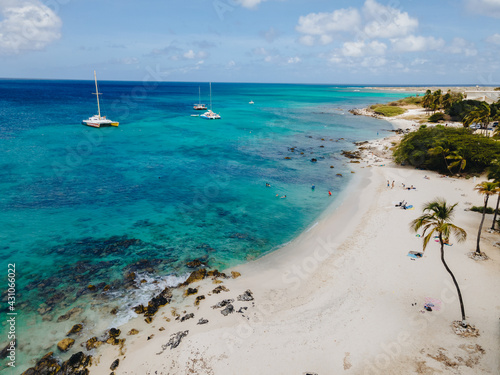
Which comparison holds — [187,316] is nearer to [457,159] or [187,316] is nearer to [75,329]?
[75,329]

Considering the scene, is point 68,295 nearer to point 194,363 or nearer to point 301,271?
point 194,363

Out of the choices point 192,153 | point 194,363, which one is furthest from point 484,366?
point 192,153

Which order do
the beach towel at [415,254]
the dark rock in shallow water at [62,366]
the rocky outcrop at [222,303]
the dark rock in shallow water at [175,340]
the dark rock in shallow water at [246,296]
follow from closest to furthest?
the dark rock in shallow water at [62,366] → the dark rock in shallow water at [175,340] → the rocky outcrop at [222,303] → the dark rock in shallow water at [246,296] → the beach towel at [415,254]

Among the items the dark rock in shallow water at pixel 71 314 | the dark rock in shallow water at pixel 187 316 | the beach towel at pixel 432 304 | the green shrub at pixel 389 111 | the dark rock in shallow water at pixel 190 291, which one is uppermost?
the green shrub at pixel 389 111

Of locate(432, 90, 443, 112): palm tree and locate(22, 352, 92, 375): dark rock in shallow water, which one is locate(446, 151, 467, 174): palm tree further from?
locate(432, 90, 443, 112): palm tree


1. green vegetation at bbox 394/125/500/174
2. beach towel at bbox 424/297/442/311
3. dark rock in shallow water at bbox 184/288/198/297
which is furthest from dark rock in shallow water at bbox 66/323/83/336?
→ green vegetation at bbox 394/125/500/174

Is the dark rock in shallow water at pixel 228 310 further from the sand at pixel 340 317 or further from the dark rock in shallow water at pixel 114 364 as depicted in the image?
the dark rock in shallow water at pixel 114 364

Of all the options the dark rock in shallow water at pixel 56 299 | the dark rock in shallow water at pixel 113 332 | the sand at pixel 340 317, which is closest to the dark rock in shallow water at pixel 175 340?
the sand at pixel 340 317
